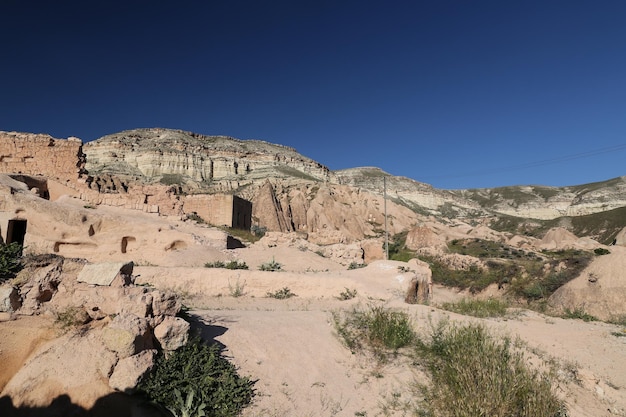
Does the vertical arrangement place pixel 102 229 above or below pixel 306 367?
above

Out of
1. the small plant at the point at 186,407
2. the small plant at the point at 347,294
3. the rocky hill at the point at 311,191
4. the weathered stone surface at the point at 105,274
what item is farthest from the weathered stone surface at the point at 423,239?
the small plant at the point at 186,407

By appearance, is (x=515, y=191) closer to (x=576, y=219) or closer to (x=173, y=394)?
(x=576, y=219)

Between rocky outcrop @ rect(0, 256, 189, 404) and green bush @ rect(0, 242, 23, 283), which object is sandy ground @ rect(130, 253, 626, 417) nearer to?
rocky outcrop @ rect(0, 256, 189, 404)

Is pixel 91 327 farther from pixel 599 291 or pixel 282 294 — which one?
pixel 599 291

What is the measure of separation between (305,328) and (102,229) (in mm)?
10603

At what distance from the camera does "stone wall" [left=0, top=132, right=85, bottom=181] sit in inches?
677

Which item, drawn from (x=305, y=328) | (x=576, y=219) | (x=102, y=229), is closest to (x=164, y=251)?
(x=102, y=229)

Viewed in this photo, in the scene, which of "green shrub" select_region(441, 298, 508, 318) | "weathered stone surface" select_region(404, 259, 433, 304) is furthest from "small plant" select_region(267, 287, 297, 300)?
"green shrub" select_region(441, 298, 508, 318)

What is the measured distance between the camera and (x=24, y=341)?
4.35 meters

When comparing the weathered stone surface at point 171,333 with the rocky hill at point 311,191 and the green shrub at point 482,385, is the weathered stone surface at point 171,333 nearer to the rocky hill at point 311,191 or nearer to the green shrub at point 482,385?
the green shrub at point 482,385

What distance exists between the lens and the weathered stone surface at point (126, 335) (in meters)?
4.40

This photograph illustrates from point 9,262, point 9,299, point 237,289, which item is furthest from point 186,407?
point 237,289

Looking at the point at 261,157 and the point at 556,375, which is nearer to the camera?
the point at 556,375

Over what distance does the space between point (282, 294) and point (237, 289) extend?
1.38 m
